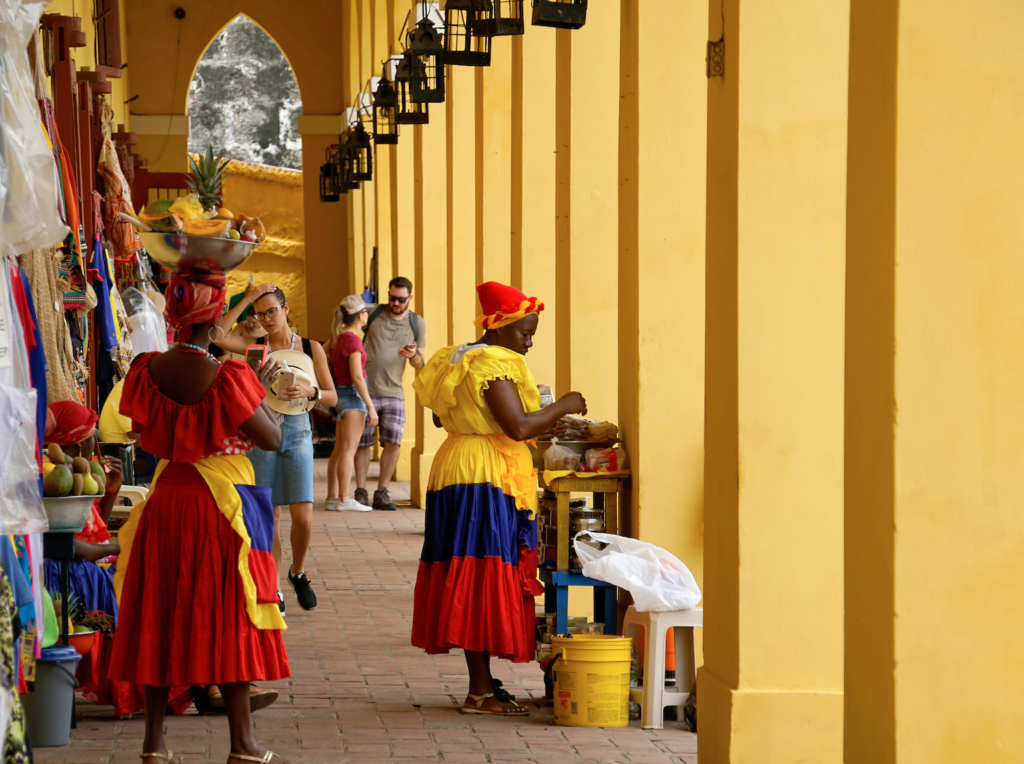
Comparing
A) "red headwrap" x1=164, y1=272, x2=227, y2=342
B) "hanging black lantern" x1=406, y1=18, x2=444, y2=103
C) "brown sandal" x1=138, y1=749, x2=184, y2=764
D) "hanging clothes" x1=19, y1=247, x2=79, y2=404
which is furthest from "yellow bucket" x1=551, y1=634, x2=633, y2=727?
"hanging black lantern" x1=406, y1=18, x2=444, y2=103

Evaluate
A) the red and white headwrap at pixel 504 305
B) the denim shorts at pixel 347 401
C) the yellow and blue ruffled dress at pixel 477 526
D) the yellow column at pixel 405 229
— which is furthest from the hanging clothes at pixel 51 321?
the yellow column at pixel 405 229

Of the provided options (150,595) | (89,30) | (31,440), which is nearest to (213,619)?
(150,595)

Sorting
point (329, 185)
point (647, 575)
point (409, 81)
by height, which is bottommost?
point (647, 575)

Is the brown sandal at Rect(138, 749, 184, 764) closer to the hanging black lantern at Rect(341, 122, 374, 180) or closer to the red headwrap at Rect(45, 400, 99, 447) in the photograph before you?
the red headwrap at Rect(45, 400, 99, 447)

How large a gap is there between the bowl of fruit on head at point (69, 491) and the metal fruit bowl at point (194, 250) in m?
0.85

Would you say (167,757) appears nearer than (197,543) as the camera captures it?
No

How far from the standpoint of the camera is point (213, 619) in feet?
14.9

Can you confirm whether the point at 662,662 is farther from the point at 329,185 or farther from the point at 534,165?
the point at 329,185

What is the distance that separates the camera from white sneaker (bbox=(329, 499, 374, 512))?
12.5 metres

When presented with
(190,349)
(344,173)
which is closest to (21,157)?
(190,349)

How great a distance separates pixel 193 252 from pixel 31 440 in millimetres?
992

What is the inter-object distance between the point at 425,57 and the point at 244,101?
58.7 ft

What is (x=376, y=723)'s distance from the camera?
5.59m

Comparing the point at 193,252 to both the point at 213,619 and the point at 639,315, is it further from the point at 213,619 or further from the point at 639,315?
the point at 639,315
